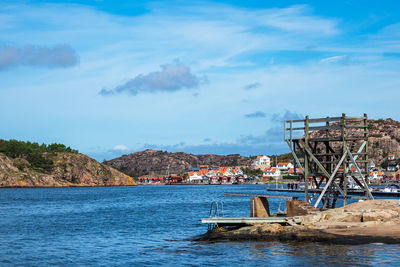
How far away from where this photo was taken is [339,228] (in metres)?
29.0

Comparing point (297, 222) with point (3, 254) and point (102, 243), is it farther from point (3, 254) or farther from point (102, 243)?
point (3, 254)

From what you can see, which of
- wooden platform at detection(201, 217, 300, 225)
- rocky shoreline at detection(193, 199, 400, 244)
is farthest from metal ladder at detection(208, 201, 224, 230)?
rocky shoreline at detection(193, 199, 400, 244)

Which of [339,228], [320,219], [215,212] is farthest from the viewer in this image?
[215,212]

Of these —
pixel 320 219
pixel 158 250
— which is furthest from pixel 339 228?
pixel 158 250

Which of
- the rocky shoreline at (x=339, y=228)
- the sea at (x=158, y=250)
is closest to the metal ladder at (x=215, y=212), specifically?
the rocky shoreline at (x=339, y=228)

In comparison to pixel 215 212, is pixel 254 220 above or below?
below

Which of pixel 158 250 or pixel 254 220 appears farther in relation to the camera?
pixel 254 220

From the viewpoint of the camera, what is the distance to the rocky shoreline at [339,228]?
2745cm

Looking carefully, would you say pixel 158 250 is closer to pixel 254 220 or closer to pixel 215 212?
pixel 215 212

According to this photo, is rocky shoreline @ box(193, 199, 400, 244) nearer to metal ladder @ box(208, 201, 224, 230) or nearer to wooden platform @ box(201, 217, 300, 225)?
wooden platform @ box(201, 217, 300, 225)

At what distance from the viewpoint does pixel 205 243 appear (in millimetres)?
31375

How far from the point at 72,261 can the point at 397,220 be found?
19304 mm

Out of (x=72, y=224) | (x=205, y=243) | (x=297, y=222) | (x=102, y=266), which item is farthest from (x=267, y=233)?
(x=72, y=224)

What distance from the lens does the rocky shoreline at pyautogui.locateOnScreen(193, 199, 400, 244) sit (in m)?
27.5
